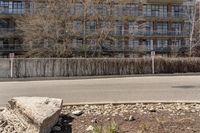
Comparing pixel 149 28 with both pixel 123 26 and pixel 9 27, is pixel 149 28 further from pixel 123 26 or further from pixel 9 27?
pixel 9 27

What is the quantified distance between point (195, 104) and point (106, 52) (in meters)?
36.4

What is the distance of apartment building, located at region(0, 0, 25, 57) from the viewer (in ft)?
197

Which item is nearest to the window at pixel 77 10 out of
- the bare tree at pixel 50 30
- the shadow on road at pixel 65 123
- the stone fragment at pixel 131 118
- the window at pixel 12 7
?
the bare tree at pixel 50 30

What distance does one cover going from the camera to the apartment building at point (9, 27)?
197ft

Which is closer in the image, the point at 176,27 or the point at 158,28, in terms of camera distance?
the point at 158,28

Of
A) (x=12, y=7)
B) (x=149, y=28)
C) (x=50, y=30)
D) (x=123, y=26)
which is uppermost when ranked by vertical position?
(x=12, y=7)

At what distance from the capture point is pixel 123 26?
56312 millimetres

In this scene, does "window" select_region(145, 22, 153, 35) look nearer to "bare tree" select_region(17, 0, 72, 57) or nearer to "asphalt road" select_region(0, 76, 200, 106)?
"bare tree" select_region(17, 0, 72, 57)

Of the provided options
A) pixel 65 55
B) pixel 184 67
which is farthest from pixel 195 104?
pixel 65 55

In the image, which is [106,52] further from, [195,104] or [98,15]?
[195,104]

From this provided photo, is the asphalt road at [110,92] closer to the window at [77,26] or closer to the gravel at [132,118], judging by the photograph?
the gravel at [132,118]

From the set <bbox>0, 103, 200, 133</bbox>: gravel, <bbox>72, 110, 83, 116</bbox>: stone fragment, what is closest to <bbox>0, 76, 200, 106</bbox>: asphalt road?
<bbox>0, 103, 200, 133</bbox>: gravel

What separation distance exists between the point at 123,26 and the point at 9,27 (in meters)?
19.2

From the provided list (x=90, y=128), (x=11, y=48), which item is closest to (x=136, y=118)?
(x=90, y=128)
